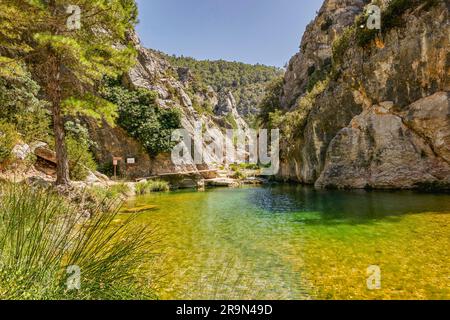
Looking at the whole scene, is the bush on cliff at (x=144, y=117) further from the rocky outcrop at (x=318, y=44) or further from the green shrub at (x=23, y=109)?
the rocky outcrop at (x=318, y=44)

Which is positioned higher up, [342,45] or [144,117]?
[342,45]

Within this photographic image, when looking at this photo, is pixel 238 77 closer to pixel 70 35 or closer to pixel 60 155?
pixel 70 35

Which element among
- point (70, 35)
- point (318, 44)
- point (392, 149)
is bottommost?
point (392, 149)

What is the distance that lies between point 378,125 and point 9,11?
708 inches

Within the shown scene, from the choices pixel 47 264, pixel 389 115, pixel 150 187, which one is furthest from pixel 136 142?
pixel 47 264

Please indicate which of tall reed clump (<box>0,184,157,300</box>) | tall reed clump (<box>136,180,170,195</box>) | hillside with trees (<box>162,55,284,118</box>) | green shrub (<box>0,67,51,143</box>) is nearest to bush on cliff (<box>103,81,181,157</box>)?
tall reed clump (<box>136,180,170,195</box>)

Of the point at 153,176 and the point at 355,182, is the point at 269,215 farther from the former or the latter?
the point at 153,176

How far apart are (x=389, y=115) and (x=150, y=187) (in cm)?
1684

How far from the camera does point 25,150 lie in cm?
1358

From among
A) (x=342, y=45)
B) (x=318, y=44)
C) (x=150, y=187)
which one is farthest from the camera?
(x=318, y=44)

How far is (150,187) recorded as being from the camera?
68.7ft

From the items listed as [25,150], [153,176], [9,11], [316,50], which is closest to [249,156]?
[316,50]

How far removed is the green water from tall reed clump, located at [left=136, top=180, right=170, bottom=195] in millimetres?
9806
